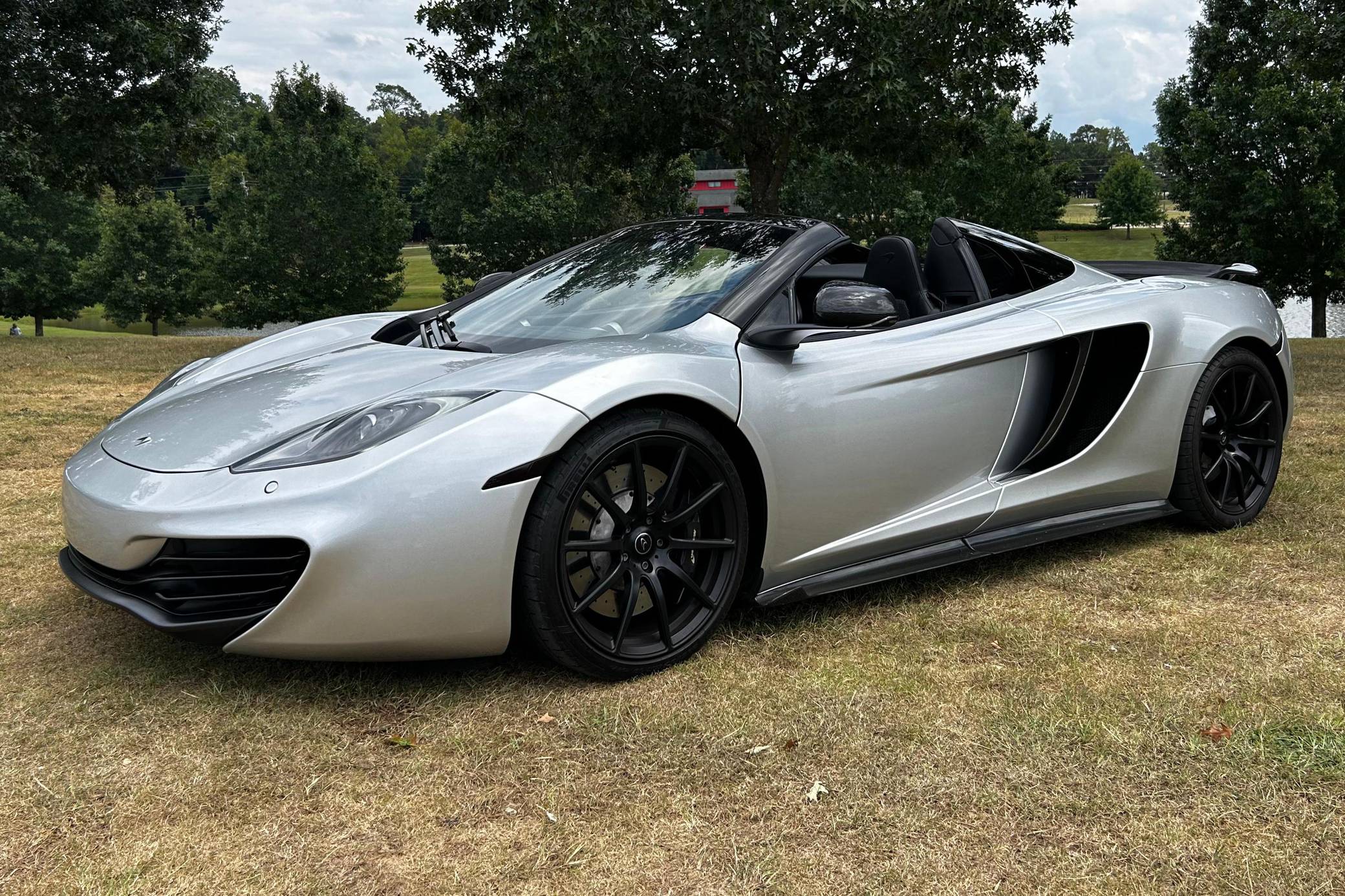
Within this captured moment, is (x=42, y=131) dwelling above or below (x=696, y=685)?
above

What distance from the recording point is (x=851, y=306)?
3.18m

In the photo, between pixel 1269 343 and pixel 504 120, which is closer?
pixel 1269 343

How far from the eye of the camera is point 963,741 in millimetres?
2598

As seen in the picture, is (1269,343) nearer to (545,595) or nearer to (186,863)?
(545,595)

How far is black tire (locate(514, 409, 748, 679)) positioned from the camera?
109 inches

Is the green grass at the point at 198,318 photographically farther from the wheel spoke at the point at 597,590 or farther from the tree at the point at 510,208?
the wheel spoke at the point at 597,590

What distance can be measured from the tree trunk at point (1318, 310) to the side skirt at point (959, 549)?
826 inches

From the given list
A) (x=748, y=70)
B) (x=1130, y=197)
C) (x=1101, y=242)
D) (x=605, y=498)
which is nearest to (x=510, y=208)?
(x=748, y=70)

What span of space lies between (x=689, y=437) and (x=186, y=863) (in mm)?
1554

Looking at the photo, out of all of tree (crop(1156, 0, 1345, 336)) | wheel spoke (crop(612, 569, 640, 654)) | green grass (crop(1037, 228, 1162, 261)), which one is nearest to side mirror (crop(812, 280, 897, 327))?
wheel spoke (crop(612, 569, 640, 654))

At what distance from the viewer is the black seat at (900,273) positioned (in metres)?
3.78

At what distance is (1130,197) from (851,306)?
81789mm

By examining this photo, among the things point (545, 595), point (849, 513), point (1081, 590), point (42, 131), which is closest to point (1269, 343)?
point (1081, 590)

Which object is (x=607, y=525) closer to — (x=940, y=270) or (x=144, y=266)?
(x=940, y=270)
